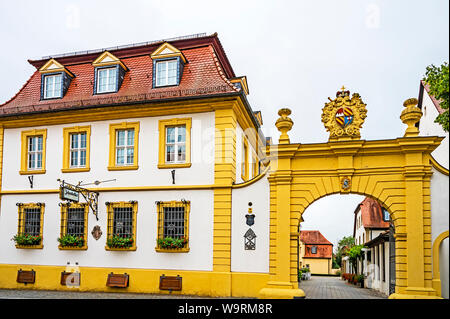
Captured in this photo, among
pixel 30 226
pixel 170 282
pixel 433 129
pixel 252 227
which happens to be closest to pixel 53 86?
pixel 30 226

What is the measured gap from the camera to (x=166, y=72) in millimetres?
19250

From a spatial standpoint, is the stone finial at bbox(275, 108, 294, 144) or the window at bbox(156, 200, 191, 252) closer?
the stone finial at bbox(275, 108, 294, 144)

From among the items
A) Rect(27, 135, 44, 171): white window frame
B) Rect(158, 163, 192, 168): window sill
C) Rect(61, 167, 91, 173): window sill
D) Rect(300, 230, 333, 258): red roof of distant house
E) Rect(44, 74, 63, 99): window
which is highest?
Rect(44, 74, 63, 99): window

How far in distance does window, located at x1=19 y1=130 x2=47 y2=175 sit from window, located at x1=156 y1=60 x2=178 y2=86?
5310 millimetres

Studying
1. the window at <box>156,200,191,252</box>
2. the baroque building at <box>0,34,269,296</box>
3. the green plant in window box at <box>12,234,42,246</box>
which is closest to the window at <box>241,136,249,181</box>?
the baroque building at <box>0,34,269,296</box>

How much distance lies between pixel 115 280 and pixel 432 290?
35.5 feet

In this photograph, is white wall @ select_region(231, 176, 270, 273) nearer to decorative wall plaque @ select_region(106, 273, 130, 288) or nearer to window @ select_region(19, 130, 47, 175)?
decorative wall plaque @ select_region(106, 273, 130, 288)

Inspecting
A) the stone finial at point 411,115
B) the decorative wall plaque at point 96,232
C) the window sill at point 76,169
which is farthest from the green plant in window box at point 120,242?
the stone finial at point 411,115

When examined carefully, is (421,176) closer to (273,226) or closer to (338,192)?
(338,192)

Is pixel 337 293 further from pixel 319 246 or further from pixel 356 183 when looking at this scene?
pixel 319 246

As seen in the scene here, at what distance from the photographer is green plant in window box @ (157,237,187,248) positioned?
1700cm

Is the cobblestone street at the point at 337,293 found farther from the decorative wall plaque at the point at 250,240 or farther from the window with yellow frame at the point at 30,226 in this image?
the window with yellow frame at the point at 30,226

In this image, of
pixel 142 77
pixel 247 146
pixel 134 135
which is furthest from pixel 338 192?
pixel 142 77

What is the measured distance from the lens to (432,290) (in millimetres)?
14516
